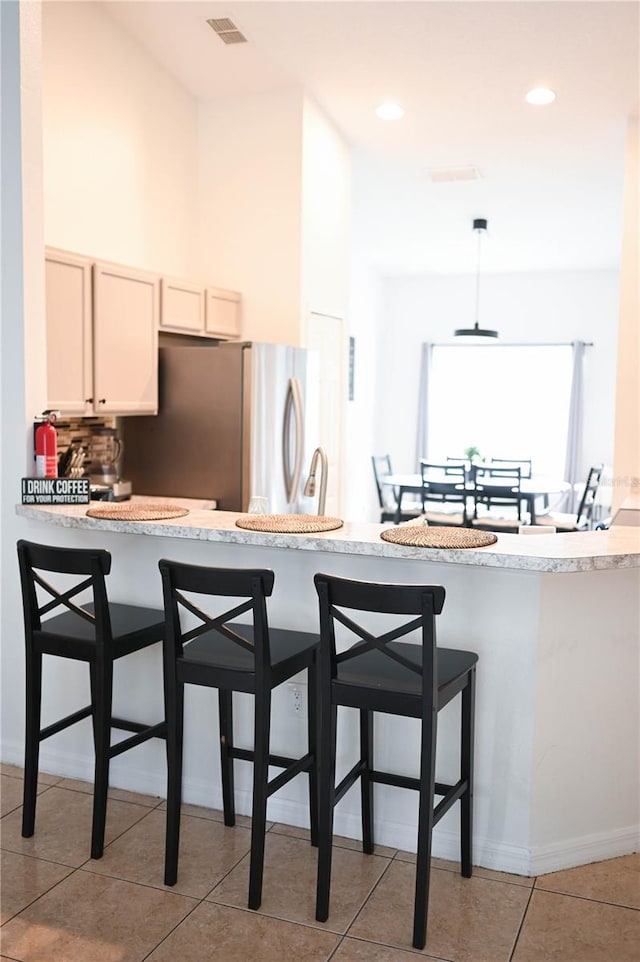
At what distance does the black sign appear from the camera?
313 centimetres

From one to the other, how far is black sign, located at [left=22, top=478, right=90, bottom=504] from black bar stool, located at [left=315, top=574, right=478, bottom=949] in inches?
52.6

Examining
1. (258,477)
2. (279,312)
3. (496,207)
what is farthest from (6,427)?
(496,207)

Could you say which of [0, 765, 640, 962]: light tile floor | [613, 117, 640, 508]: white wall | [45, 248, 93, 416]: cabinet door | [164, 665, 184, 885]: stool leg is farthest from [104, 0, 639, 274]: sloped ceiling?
[0, 765, 640, 962]: light tile floor

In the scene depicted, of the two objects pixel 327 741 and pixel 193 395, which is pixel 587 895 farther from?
pixel 193 395

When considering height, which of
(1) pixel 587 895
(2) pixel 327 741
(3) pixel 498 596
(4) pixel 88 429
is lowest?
(1) pixel 587 895

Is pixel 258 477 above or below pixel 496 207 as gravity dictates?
below

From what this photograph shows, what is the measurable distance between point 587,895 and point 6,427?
2545 millimetres

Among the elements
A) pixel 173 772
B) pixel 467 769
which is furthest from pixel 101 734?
pixel 467 769

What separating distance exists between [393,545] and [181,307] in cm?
264

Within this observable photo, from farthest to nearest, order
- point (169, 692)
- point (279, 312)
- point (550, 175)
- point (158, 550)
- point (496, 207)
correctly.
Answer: point (496, 207), point (550, 175), point (279, 312), point (158, 550), point (169, 692)

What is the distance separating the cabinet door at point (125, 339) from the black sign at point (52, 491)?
89cm

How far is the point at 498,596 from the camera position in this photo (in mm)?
2541

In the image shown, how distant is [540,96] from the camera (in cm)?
479

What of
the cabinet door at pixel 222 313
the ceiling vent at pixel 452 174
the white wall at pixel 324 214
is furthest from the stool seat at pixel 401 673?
the ceiling vent at pixel 452 174
